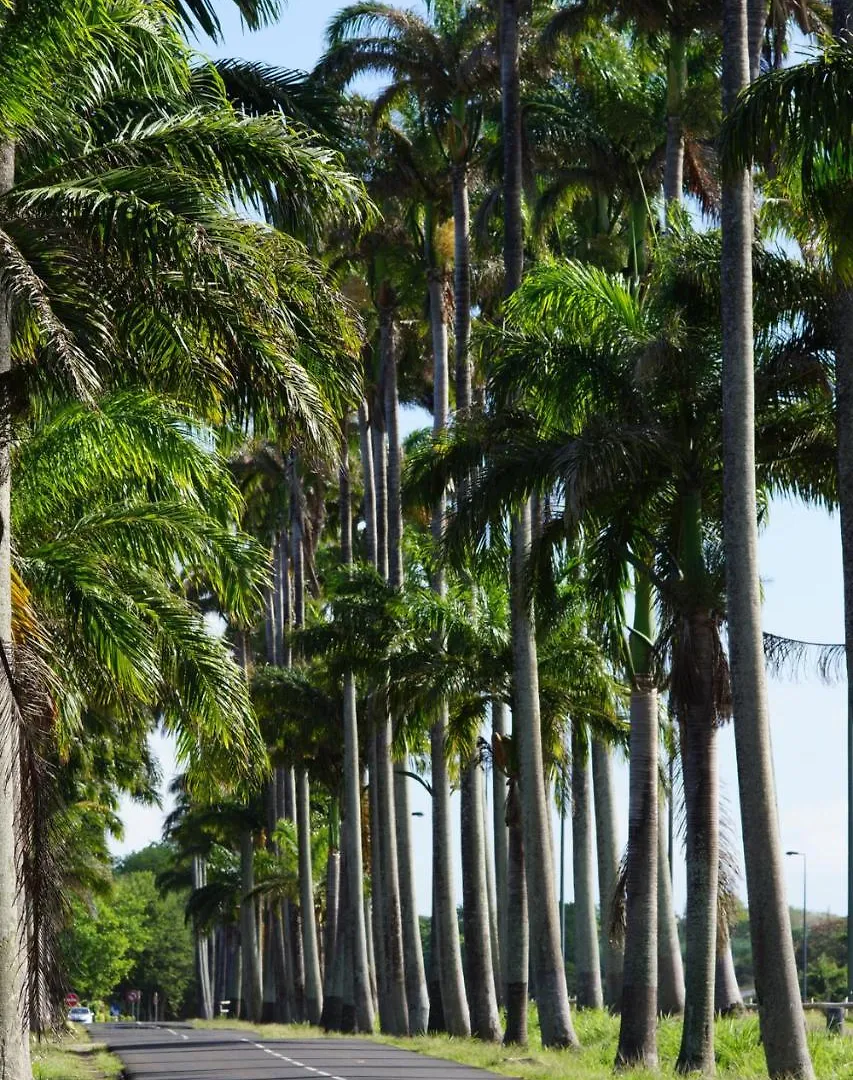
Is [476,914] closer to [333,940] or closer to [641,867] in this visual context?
[641,867]

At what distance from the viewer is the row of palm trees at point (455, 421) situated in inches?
533

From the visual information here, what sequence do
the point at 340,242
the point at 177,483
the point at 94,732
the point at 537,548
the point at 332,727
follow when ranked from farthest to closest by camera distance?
the point at 332,727 < the point at 340,242 < the point at 94,732 < the point at 537,548 < the point at 177,483

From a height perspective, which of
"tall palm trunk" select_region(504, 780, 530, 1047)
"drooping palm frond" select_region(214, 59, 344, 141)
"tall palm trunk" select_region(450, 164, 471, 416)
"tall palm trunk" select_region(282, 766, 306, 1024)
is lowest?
"tall palm trunk" select_region(282, 766, 306, 1024)

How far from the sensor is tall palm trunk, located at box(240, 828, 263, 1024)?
58.0 m

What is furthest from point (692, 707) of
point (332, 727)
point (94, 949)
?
point (94, 949)

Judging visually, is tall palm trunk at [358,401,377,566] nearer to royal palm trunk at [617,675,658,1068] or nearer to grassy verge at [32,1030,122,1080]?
grassy verge at [32,1030,122,1080]

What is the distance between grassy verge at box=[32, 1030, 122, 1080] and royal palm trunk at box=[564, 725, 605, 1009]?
9.15m

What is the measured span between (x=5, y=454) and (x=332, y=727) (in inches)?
1220

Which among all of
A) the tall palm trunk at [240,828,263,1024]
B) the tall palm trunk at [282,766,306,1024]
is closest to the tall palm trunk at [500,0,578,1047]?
the tall palm trunk at [240,828,263,1024]

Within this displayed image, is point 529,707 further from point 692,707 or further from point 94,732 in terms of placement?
point 94,732

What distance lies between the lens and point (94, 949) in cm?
9919

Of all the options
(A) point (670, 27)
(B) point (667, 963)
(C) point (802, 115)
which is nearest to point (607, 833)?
(B) point (667, 963)

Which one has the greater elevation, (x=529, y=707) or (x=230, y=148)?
(x=230, y=148)

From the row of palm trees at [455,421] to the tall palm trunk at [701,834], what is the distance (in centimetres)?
5
